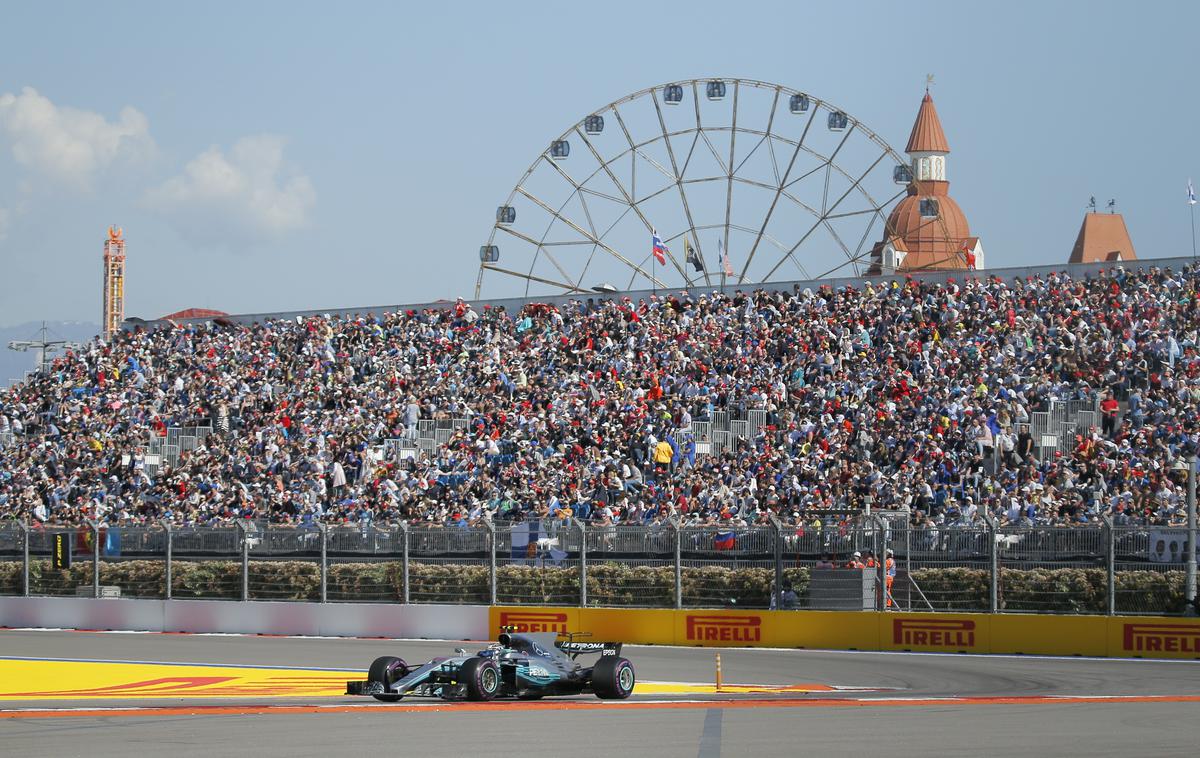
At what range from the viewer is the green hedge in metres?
22.8

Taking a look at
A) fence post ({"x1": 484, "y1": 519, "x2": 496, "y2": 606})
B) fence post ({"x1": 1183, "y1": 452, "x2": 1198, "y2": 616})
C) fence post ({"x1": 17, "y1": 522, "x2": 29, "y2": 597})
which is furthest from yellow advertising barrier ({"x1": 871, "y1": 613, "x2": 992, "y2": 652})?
fence post ({"x1": 17, "y1": 522, "x2": 29, "y2": 597})

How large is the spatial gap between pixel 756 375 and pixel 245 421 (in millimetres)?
14236

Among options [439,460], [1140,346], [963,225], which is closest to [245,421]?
[439,460]

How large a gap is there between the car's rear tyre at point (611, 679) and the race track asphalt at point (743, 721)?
0.64ft

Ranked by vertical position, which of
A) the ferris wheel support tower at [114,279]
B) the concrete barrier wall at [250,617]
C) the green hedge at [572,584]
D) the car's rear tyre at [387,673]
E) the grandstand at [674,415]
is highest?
the ferris wheel support tower at [114,279]

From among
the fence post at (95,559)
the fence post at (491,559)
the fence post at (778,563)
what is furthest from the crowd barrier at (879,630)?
the fence post at (95,559)

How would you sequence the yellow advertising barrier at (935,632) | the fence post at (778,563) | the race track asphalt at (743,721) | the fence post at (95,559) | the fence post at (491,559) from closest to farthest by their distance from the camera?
the race track asphalt at (743,721) → the yellow advertising barrier at (935,632) → the fence post at (778,563) → the fence post at (491,559) → the fence post at (95,559)

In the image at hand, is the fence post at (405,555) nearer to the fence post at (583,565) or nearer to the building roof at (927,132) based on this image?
the fence post at (583,565)

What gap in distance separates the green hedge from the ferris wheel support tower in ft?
320

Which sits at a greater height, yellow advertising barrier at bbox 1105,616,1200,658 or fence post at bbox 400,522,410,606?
fence post at bbox 400,522,410,606

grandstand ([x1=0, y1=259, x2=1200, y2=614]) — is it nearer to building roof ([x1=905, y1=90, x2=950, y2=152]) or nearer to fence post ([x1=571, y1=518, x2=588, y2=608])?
fence post ([x1=571, y1=518, x2=588, y2=608])

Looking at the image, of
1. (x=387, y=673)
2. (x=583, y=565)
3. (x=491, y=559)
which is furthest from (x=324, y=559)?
(x=387, y=673)

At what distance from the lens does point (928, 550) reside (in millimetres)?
A: 23750

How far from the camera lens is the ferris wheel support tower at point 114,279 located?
12875 cm
